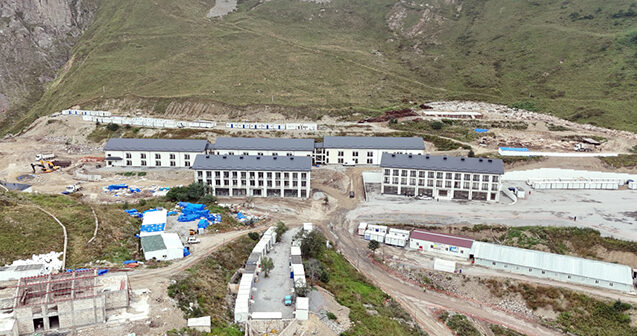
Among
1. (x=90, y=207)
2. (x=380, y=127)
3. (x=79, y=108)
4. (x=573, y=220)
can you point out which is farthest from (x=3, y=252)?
(x=79, y=108)

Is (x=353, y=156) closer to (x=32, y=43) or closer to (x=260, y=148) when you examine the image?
(x=260, y=148)

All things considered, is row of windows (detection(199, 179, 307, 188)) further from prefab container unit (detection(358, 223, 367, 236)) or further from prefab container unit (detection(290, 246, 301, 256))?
prefab container unit (detection(290, 246, 301, 256))

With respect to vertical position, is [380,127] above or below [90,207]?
above

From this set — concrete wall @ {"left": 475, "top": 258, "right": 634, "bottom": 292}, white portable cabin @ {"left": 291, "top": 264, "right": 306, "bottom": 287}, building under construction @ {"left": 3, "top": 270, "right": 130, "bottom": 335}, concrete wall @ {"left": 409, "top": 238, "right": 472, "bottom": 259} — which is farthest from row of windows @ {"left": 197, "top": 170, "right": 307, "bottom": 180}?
building under construction @ {"left": 3, "top": 270, "right": 130, "bottom": 335}

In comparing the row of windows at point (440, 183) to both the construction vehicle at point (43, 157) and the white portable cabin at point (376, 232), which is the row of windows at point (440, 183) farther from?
the construction vehicle at point (43, 157)

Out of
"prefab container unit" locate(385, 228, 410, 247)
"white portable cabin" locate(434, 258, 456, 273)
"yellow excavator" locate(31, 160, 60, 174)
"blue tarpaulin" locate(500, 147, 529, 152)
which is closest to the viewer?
"white portable cabin" locate(434, 258, 456, 273)

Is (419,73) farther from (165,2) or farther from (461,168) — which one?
(165,2)

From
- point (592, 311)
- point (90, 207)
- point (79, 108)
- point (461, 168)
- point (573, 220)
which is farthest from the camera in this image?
point (79, 108)
